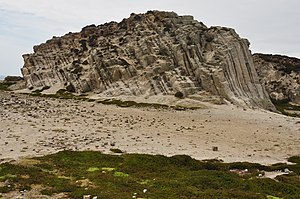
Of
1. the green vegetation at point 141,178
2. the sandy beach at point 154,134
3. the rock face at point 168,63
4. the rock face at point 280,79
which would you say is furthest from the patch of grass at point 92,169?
the rock face at point 280,79

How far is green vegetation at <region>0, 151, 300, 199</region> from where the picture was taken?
53.8 ft

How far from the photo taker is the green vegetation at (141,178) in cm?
1639

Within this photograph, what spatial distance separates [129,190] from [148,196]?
4.54 feet

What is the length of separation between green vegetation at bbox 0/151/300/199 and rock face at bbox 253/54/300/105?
102 metres

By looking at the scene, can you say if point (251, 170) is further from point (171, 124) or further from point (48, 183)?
point (171, 124)

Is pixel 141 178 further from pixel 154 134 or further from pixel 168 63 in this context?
pixel 168 63

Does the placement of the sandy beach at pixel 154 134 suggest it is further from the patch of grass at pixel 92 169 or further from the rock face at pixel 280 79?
the rock face at pixel 280 79

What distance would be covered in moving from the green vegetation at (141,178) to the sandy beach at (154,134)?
3.13m

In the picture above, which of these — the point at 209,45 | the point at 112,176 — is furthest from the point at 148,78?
the point at 112,176

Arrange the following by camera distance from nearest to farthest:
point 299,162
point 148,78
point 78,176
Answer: point 78,176 → point 299,162 → point 148,78

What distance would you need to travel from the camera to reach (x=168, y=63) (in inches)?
3238

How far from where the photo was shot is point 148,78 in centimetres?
8119

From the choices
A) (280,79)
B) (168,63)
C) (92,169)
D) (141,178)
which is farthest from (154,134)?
(280,79)

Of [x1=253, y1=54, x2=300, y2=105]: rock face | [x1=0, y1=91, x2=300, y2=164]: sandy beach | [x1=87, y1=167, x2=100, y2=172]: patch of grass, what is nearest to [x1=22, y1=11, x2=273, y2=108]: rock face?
[x1=0, y1=91, x2=300, y2=164]: sandy beach
